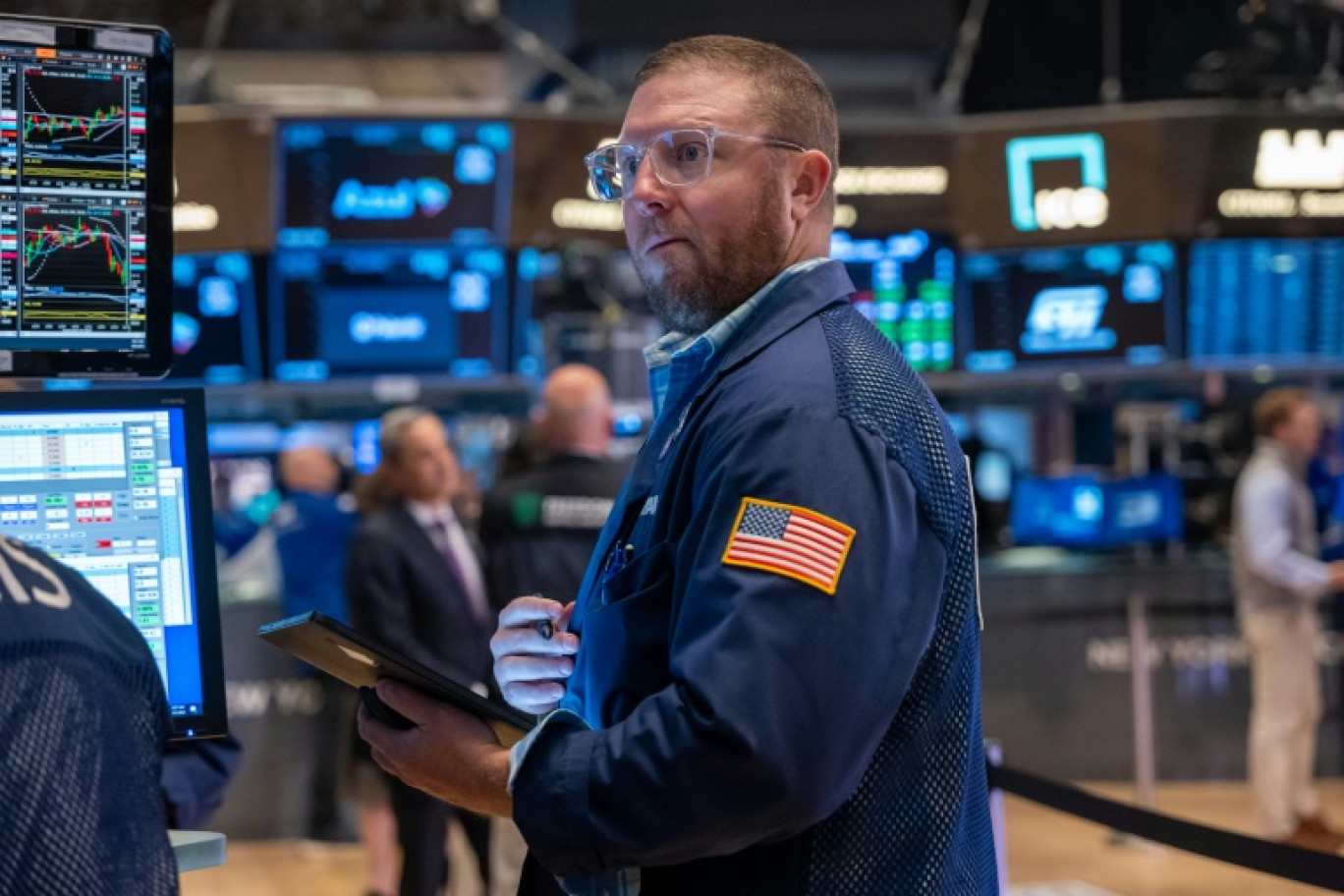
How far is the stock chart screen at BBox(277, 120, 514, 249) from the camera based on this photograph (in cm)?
697

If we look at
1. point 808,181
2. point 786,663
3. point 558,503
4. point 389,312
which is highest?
point 808,181

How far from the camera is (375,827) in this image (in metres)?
5.86

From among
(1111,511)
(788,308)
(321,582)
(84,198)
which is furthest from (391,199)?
(788,308)

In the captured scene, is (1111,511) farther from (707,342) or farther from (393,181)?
(707,342)

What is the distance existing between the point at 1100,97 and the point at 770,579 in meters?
9.61

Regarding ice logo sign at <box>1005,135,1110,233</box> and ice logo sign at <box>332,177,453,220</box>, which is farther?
ice logo sign at <box>1005,135,1110,233</box>

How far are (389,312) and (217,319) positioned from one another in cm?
72

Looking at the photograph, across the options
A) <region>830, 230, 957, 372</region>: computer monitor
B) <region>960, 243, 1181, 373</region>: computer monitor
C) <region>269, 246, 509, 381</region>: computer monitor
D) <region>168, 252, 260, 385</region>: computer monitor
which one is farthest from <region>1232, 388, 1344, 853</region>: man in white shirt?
<region>168, 252, 260, 385</region>: computer monitor

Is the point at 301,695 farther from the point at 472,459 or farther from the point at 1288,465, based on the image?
the point at 1288,465

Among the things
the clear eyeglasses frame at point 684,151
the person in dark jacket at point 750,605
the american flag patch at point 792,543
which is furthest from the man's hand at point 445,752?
the clear eyeglasses frame at point 684,151

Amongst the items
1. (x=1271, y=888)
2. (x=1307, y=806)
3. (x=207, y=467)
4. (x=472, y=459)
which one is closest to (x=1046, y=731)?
(x=1307, y=806)

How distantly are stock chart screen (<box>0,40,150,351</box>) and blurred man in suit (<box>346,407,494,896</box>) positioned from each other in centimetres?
300

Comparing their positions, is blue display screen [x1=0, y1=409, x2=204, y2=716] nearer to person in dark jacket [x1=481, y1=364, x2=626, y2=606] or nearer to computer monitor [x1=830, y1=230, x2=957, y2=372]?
person in dark jacket [x1=481, y1=364, x2=626, y2=606]

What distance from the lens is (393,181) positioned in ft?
23.1
